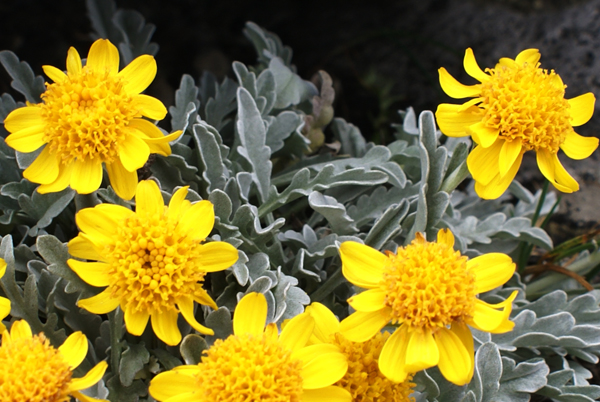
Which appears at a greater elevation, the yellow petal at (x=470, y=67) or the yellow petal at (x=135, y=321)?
the yellow petal at (x=470, y=67)

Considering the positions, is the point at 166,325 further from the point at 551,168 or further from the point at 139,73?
the point at 551,168

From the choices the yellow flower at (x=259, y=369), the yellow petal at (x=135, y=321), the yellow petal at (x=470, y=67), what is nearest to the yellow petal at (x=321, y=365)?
the yellow flower at (x=259, y=369)

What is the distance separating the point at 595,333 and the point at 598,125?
1259 mm

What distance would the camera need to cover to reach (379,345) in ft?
4.91

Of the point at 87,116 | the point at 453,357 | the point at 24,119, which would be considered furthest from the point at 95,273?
the point at 453,357

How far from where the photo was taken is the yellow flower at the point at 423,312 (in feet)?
4.47

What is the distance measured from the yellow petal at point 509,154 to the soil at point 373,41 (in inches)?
53.4

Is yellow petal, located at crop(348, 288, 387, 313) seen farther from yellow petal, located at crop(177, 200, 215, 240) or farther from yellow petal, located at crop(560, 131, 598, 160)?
yellow petal, located at crop(560, 131, 598, 160)

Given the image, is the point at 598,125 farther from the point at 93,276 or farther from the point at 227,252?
the point at 93,276

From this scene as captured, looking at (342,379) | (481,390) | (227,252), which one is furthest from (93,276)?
(481,390)

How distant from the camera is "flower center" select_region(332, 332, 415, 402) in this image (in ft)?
4.71

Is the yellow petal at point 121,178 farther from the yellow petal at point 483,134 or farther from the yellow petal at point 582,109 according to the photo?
the yellow petal at point 582,109

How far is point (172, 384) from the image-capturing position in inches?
54.0

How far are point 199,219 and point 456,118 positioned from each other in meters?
0.77
